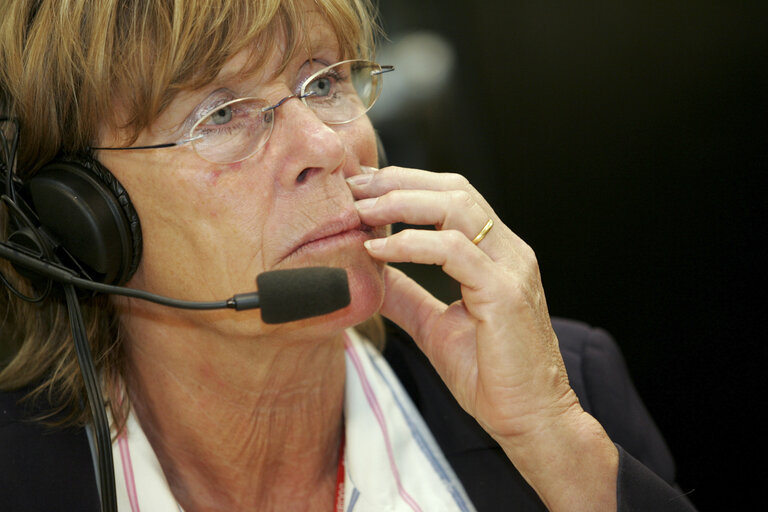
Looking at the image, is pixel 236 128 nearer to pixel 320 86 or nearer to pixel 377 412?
pixel 320 86

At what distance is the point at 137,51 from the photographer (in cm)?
107

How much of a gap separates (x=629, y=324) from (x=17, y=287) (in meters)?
1.58

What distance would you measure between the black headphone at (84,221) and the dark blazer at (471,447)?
31 cm

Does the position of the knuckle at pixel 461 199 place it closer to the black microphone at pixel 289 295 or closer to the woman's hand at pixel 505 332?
the woman's hand at pixel 505 332

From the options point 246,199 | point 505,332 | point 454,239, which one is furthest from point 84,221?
point 505,332

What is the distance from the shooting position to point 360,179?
1183mm

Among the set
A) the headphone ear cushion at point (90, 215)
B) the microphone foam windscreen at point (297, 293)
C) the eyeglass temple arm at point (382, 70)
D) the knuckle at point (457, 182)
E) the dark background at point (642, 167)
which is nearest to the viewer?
the microphone foam windscreen at point (297, 293)

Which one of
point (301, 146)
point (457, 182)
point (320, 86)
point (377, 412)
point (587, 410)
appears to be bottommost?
point (587, 410)

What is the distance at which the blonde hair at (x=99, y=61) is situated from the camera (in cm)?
107

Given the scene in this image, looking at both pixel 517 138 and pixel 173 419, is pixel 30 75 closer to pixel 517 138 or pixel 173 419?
pixel 173 419

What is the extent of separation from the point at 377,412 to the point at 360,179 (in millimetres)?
496

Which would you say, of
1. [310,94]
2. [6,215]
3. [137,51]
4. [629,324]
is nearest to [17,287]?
[6,215]

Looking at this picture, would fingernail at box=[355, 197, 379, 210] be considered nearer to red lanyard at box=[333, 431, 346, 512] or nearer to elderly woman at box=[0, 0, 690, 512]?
elderly woman at box=[0, 0, 690, 512]

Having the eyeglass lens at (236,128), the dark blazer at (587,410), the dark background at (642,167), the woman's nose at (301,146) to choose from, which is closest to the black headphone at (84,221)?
the eyeglass lens at (236,128)
